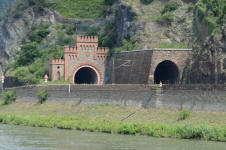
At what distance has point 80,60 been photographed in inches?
3135

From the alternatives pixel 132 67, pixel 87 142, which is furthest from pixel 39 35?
pixel 87 142

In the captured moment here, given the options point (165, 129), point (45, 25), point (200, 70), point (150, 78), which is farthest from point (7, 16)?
point (165, 129)

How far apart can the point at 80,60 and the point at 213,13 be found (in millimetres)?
25022

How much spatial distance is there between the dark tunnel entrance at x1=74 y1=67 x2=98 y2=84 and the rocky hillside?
412 cm

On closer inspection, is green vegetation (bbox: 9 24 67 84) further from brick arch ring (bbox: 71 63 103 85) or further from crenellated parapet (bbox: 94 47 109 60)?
crenellated parapet (bbox: 94 47 109 60)

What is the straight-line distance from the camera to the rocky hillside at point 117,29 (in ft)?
191

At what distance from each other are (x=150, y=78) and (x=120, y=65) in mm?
8544

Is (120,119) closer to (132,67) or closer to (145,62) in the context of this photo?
(145,62)

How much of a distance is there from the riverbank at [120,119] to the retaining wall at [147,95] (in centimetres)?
73

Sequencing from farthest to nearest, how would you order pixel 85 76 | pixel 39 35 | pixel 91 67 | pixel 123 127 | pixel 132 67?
pixel 39 35, pixel 85 76, pixel 91 67, pixel 132 67, pixel 123 127

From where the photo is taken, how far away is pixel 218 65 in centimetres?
5503

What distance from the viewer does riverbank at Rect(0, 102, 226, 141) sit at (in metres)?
43.7

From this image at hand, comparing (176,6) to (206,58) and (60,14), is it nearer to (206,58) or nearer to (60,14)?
(206,58)

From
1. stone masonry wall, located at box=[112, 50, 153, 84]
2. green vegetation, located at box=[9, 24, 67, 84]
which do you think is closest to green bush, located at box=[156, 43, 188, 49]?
stone masonry wall, located at box=[112, 50, 153, 84]
